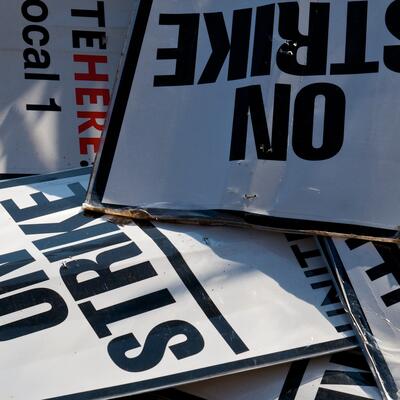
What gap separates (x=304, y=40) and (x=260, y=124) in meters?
0.25

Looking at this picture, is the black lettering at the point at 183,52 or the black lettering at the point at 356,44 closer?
the black lettering at the point at 356,44

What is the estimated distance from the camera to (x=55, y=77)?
2371 mm

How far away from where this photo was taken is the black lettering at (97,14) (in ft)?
7.77

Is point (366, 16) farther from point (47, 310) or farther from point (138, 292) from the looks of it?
point (47, 310)

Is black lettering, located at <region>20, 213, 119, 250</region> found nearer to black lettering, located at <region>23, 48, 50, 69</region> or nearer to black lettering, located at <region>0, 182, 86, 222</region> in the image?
black lettering, located at <region>0, 182, 86, 222</region>

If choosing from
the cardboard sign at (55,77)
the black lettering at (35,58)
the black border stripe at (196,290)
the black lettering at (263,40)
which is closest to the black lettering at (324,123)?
the black lettering at (263,40)

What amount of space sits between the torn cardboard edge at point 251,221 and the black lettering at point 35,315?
0.31 m

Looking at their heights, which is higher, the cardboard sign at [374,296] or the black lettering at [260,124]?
the black lettering at [260,124]

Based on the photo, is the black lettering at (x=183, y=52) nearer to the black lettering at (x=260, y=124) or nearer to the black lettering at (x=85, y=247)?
the black lettering at (x=260, y=124)

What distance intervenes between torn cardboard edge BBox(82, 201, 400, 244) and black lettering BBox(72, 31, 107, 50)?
803 millimetres

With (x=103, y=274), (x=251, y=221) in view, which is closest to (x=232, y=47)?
(x=251, y=221)

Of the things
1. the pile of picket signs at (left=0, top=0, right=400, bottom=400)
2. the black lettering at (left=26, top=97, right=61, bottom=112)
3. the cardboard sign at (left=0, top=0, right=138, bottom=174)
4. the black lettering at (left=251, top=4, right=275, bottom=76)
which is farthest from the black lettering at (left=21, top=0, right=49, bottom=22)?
the black lettering at (left=251, top=4, right=275, bottom=76)

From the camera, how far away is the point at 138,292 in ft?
5.36

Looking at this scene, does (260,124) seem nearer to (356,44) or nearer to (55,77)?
(356,44)
